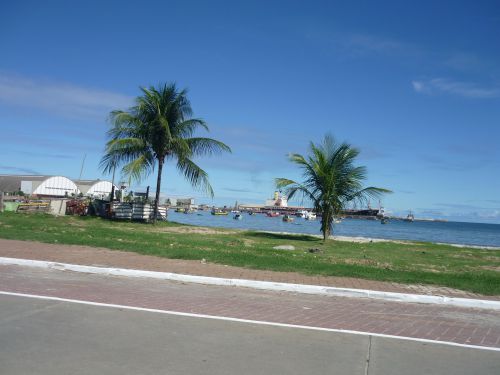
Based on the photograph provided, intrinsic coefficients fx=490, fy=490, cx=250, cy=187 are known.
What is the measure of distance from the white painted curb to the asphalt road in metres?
2.82

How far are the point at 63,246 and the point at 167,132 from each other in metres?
12.4

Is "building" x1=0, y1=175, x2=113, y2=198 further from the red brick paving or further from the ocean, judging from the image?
the red brick paving

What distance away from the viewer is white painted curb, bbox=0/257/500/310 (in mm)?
8721

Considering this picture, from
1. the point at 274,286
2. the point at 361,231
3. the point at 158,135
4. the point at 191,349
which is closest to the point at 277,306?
the point at 274,286

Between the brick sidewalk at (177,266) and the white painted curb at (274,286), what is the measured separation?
0.39 metres

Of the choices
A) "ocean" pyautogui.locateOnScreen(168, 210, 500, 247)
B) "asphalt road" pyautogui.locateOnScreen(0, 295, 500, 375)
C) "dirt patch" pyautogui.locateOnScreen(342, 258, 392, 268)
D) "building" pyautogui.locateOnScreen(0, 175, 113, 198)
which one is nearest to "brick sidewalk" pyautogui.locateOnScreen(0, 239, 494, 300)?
"dirt patch" pyautogui.locateOnScreen(342, 258, 392, 268)

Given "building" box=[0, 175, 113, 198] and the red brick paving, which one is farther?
"building" box=[0, 175, 113, 198]

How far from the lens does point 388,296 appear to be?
8.87 metres

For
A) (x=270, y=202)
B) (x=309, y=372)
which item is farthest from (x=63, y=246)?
(x=270, y=202)

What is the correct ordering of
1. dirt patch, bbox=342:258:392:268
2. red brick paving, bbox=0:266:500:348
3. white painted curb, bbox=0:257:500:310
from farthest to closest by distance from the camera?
dirt patch, bbox=342:258:392:268 → white painted curb, bbox=0:257:500:310 → red brick paving, bbox=0:266:500:348

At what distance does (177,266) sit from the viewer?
10.9 m

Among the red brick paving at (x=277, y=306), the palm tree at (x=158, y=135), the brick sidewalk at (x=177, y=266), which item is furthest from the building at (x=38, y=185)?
the red brick paving at (x=277, y=306)

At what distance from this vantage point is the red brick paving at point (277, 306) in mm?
6820

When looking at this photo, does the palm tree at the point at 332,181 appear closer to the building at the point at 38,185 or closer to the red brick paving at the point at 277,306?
the red brick paving at the point at 277,306
